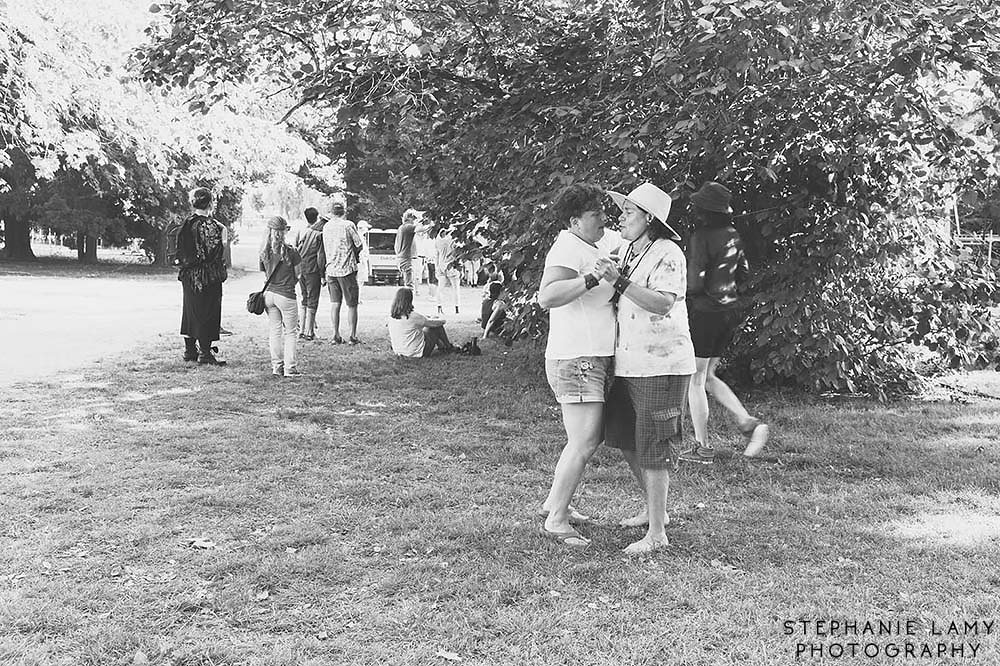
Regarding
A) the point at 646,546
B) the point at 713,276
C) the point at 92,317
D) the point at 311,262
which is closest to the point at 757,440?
the point at 713,276

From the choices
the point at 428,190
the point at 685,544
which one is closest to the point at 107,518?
the point at 685,544

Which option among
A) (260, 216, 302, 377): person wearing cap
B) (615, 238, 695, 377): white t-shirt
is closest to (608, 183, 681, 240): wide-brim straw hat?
(615, 238, 695, 377): white t-shirt

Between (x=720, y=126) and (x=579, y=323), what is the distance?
312 centimetres

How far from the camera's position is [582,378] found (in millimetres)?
4574

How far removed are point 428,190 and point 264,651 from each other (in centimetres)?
710

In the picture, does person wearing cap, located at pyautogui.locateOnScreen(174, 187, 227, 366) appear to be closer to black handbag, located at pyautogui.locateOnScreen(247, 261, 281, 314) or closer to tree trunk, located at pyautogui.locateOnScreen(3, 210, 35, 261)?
black handbag, located at pyautogui.locateOnScreen(247, 261, 281, 314)

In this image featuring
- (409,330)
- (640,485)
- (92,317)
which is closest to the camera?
(640,485)

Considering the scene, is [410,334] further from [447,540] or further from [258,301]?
[447,540]

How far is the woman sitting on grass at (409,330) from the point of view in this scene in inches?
438

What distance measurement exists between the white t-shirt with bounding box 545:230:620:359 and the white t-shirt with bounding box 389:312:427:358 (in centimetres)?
666

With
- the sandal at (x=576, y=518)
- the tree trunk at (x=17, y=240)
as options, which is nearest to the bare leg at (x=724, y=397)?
the sandal at (x=576, y=518)

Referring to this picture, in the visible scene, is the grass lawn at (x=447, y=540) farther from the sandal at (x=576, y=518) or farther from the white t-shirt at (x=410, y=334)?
the white t-shirt at (x=410, y=334)

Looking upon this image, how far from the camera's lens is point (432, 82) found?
876 centimetres

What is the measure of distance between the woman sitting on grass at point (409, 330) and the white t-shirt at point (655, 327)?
6.66 metres
